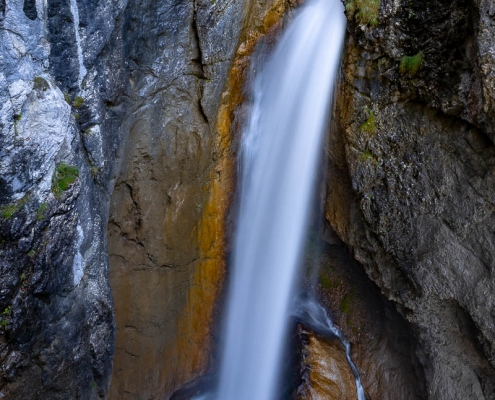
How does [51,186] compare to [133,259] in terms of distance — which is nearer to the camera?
[51,186]

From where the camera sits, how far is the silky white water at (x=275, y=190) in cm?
627

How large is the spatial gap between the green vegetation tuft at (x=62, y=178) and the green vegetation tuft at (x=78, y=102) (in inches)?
26.3

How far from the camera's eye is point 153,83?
18.7ft

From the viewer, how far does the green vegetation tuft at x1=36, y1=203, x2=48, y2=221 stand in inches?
167

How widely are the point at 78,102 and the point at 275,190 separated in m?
3.07

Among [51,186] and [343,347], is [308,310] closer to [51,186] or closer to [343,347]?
[343,347]

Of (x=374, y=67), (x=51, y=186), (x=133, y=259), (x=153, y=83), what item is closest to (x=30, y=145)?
(x=51, y=186)

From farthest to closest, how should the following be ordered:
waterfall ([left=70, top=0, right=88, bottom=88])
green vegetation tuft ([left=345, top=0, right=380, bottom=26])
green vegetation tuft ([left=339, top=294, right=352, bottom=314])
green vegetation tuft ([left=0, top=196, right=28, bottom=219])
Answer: green vegetation tuft ([left=339, top=294, right=352, bottom=314]) < green vegetation tuft ([left=345, top=0, right=380, bottom=26]) < waterfall ([left=70, top=0, right=88, bottom=88]) < green vegetation tuft ([left=0, top=196, right=28, bottom=219])

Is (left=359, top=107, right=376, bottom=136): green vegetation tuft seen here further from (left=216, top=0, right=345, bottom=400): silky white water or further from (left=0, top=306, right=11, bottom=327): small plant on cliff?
(left=0, top=306, right=11, bottom=327): small plant on cliff

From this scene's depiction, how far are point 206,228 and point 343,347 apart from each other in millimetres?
2677

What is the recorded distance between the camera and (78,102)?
185 inches

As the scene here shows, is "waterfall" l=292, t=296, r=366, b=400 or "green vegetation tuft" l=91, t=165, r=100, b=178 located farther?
"waterfall" l=292, t=296, r=366, b=400

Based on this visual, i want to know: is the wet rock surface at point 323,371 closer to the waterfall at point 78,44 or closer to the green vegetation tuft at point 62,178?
the green vegetation tuft at point 62,178

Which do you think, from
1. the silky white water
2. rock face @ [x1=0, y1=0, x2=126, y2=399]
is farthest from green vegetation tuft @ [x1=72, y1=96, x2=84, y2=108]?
the silky white water
